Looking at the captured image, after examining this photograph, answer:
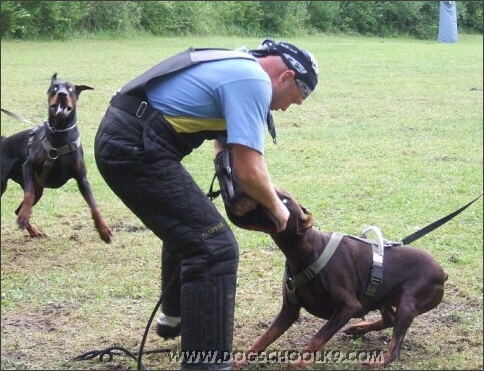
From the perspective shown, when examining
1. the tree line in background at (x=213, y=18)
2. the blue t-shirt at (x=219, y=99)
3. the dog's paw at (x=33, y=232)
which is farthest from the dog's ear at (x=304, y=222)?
the tree line in background at (x=213, y=18)

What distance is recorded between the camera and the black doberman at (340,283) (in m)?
4.29

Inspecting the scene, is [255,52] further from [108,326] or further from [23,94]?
[23,94]

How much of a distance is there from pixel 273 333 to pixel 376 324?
2.16 feet

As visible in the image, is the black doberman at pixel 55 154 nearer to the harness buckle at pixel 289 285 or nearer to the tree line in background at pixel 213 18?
the harness buckle at pixel 289 285

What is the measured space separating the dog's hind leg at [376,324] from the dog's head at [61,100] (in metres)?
3.20

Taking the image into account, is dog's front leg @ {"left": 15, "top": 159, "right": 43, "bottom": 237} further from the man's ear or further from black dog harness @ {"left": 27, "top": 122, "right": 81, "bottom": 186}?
the man's ear

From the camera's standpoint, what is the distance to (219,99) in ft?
12.4

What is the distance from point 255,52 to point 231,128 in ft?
1.93

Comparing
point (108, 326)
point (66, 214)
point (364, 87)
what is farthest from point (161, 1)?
point (108, 326)

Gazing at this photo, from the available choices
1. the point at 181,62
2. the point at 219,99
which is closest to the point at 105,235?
the point at 181,62

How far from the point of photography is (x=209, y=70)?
12.6ft

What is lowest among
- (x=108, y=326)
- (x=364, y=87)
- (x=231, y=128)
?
(x=364, y=87)

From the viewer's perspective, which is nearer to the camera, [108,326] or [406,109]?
[108,326]

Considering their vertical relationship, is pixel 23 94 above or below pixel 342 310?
below
